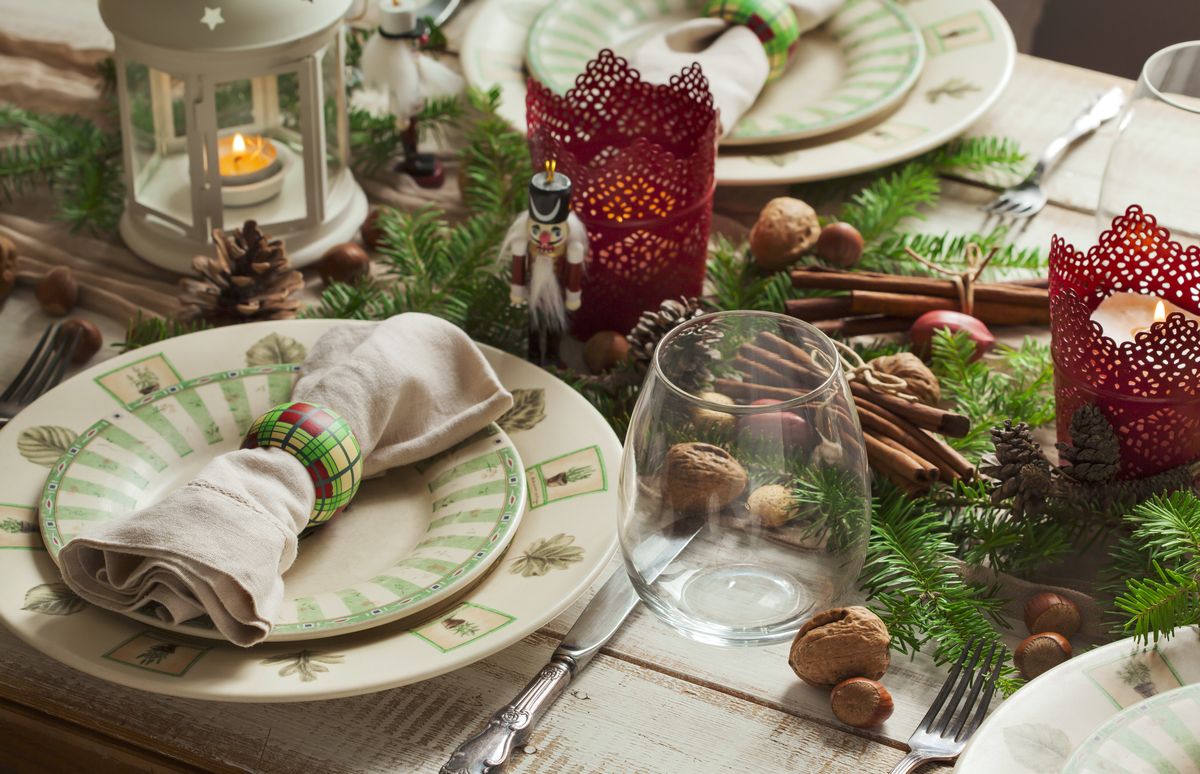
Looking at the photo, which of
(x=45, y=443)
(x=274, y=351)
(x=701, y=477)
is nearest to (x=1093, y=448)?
(x=701, y=477)

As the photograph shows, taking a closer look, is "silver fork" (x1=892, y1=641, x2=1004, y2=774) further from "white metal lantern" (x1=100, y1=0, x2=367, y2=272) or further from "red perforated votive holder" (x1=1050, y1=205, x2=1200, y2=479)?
"white metal lantern" (x1=100, y1=0, x2=367, y2=272)

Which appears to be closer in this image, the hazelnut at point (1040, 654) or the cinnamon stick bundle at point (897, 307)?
the hazelnut at point (1040, 654)

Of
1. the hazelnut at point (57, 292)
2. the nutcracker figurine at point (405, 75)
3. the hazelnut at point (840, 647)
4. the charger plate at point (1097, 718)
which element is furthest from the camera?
the nutcracker figurine at point (405, 75)

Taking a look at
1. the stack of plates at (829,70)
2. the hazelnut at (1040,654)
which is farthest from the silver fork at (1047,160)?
the hazelnut at (1040,654)

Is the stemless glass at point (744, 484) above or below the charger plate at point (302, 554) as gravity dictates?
above

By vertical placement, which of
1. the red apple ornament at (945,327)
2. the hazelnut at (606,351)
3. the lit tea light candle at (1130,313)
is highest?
the lit tea light candle at (1130,313)

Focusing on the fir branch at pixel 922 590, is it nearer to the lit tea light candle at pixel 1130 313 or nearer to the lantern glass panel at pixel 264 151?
the lit tea light candle at pixel 1130 313

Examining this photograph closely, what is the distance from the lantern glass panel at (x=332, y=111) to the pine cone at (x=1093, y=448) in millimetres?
624

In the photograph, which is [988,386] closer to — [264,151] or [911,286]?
[911,286]

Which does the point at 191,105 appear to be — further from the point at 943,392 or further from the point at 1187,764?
the point at 1187,764

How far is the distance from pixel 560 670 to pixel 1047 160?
76cm

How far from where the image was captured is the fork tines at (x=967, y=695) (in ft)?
2.16

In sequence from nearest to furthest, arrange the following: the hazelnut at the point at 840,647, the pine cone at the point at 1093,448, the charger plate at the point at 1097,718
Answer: the charger plate at the point at 1097,718 < the hazelnut at the point at 840,647 < the pine cone at the point at 1093,448

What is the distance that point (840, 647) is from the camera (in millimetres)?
674
